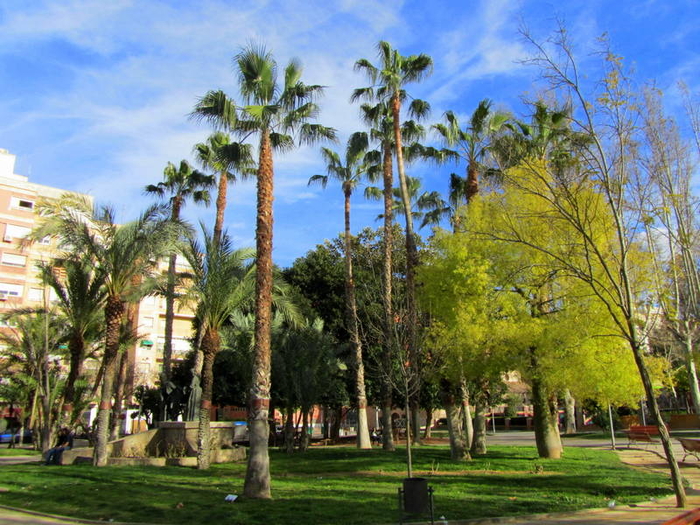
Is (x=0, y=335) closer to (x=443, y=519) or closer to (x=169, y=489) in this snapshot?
(x=169, y=489)

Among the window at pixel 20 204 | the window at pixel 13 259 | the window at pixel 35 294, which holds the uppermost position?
the window at pixel 20 204

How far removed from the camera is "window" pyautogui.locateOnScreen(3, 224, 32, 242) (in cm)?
5027

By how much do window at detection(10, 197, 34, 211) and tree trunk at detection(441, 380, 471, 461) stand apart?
153ft

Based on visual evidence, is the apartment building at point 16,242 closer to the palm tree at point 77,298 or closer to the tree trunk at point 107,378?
the palm tree at point 77,298

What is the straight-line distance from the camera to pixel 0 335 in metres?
32.3

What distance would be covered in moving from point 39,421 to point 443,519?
31447 mm

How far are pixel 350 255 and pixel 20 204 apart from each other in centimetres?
3927

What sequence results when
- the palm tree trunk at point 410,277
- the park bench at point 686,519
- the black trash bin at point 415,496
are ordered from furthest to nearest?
the palm tree trunk at point 410,277, the black trash bin at point 415,496, the park bench at point 686,519

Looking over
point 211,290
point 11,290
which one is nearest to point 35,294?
point 11,290

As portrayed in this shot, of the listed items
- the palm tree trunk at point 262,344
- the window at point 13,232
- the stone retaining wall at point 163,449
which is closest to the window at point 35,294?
the window at point 13,232

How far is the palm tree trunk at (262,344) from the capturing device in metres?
11.3

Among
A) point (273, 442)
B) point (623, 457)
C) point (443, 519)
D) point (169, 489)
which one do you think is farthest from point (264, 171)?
point (273, 442)

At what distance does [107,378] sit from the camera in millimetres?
17844

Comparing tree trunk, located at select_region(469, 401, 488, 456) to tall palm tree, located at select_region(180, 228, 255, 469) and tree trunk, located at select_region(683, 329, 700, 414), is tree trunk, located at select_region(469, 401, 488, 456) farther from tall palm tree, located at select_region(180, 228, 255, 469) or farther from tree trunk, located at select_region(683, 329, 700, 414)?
tall palm tree, located at select_region(180, 228, 255, 469)
